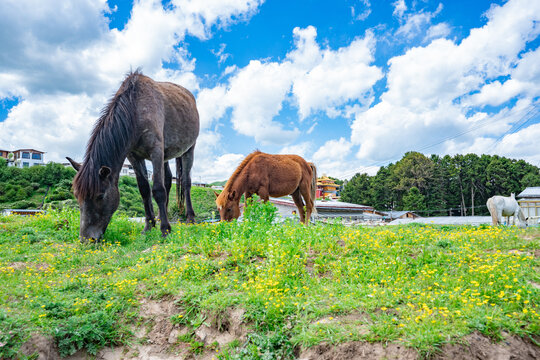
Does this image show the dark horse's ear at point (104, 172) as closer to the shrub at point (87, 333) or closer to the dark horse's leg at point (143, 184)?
the dark horse's leg at point (143, 184)

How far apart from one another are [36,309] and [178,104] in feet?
19.5

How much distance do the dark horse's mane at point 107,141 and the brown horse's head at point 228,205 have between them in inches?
106

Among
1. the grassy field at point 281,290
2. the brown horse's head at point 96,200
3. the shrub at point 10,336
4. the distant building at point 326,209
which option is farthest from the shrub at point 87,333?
the distant building at point 326,209

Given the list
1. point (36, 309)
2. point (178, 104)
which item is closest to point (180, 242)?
point (36, 309)

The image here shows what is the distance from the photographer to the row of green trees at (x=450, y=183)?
5034 centimetres

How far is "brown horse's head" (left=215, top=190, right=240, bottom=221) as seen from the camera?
7.93 m

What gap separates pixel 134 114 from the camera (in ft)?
21.0

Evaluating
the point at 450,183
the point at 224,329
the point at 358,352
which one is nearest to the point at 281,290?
the point at 224,329

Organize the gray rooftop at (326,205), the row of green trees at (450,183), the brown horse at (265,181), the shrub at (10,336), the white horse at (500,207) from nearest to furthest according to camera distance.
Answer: the shrub at (10,336), the brown horse at (265,181), the white horse at (500,207), the gray rooftop at (326,205), the row of green trees at (450,183)

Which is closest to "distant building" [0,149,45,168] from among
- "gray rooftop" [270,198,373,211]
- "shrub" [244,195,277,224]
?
"gray rooftop" [270,198,373,211]

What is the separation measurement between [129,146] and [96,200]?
4.31 feet

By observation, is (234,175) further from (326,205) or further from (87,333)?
(326,205)

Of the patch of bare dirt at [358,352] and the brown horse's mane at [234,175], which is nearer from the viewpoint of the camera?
the patch of bare dirt at [358,352]

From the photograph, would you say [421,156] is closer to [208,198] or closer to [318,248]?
[208,198]
